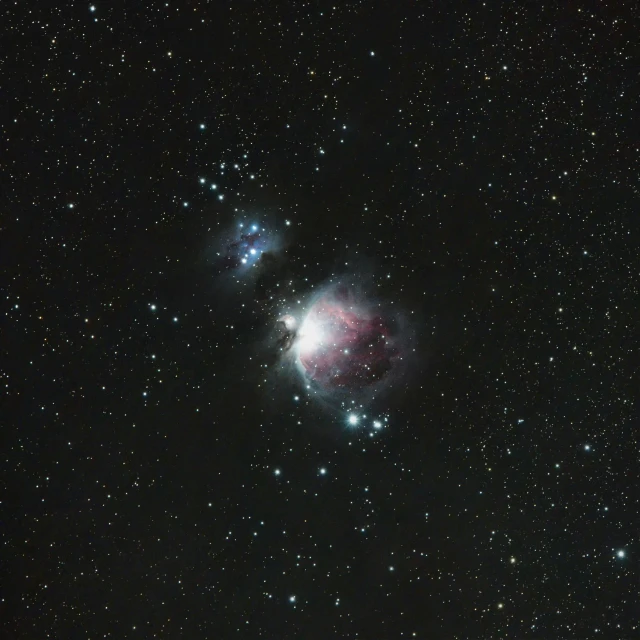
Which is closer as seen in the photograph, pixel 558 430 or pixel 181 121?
pixel 181 121

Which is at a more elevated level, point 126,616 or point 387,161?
point 387,161

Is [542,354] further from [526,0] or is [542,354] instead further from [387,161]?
[526,0]

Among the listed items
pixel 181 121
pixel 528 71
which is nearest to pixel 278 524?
pixel 181 121
